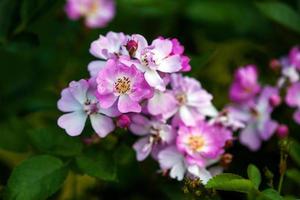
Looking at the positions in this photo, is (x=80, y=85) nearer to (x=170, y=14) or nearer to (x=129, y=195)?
(x=129, y=195)

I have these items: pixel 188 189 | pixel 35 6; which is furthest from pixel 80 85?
pixel 35 6

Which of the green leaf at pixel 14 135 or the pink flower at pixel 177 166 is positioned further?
the green leaf at pixel 14 135

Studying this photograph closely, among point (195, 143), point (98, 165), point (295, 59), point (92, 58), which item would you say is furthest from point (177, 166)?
point (92, 58)

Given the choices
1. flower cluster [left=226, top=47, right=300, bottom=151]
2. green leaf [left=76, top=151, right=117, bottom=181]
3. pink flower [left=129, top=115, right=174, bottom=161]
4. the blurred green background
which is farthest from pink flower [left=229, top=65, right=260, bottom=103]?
green leaf [left=76, top=151, right=117, bottom=181]

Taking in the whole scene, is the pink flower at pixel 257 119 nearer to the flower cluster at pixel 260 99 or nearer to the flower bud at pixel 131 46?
the flower cluster at pixel 260 99

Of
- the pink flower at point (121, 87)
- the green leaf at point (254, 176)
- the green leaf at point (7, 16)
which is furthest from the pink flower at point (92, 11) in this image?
the green leaf at point (254, 176)

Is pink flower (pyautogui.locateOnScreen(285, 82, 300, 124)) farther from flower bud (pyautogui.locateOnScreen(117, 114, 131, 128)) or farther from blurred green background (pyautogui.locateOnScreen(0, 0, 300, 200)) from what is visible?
flower bud (pyautogui.locateOnScreen(117, 114, 131, 128))
